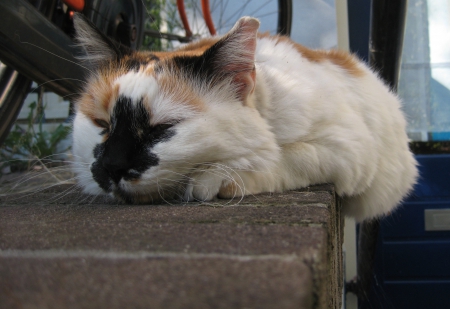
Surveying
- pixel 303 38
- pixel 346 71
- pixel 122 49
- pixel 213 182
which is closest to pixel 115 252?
pixel 213 182

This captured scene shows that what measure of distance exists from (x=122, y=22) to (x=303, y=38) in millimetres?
1532

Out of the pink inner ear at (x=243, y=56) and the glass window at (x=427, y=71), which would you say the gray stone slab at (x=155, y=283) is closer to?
the pink inner ear at (x=243, y=56)

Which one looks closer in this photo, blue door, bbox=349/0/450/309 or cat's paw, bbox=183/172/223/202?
cat's paw, bbox=183/172/223/202

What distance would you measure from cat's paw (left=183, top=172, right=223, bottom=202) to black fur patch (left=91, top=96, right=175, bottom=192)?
0.44 ft

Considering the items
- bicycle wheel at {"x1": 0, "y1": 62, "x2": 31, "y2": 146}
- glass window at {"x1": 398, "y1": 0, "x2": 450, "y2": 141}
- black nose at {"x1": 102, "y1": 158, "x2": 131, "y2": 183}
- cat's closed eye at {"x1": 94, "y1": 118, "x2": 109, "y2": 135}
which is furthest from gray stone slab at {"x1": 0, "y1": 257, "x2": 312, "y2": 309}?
glass window at {"x1": 398, "y1": 0, "x2": 450, "y2": 141}

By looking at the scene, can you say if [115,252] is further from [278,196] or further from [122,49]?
[122,49]

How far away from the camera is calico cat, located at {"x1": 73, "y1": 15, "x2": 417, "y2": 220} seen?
111 cm

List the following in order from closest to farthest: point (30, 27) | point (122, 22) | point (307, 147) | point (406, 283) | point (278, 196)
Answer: point (278, 196), point (307, 147), point (30, 27), point (122, 22), point (406, 283)

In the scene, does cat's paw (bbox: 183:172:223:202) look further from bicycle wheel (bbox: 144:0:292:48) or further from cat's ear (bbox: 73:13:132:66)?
bicycle wheel (bbox: 144:0:292:48)

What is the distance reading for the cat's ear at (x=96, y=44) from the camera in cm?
138

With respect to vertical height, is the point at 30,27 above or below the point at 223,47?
above

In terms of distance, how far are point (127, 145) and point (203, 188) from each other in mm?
237

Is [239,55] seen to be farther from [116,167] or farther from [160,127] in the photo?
[116,167]

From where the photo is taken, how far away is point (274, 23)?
3230 millimetres
